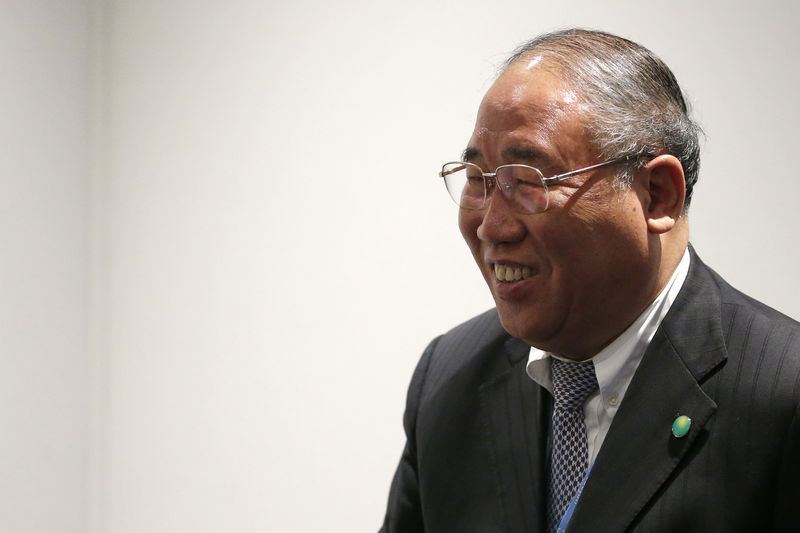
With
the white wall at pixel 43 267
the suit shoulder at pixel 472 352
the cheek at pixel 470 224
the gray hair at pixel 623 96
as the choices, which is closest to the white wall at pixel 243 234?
the white wall at pixel 43 267

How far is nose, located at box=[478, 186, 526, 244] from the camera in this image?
122 centimetres

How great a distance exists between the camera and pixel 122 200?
269cm

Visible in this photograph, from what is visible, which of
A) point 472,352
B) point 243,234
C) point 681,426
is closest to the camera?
point 681,426

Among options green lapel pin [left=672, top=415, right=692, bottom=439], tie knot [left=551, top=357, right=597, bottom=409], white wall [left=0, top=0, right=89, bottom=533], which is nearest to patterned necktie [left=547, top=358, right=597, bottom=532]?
tie knot [left=551, top=357, right=597, bottom=409]

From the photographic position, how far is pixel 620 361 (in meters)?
1.28

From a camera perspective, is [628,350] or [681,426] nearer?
[681,426]

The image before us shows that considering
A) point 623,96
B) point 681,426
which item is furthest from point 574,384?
point 623,96

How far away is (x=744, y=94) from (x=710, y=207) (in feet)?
0.79

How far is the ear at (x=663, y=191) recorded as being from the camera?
123 centimetres

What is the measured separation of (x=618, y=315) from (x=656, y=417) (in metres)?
0.15

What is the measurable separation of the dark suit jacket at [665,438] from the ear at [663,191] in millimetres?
106

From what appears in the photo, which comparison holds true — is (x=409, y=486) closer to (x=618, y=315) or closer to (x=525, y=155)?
(x=618, y=315)

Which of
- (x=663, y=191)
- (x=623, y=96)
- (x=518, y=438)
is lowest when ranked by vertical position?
(x=518, y=438)

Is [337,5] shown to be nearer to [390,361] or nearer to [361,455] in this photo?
[390,361]
